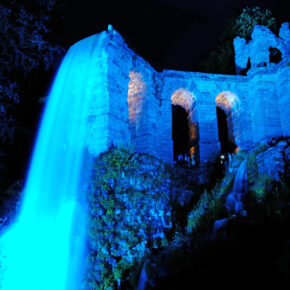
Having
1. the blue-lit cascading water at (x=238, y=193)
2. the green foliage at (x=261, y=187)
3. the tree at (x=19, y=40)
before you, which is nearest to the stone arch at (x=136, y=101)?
the tree at (x=19, y=40)

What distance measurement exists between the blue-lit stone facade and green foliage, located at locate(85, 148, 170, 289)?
119 inches

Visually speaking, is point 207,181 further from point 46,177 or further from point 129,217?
point 46,177

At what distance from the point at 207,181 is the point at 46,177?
6.78 metres

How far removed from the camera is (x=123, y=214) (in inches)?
373

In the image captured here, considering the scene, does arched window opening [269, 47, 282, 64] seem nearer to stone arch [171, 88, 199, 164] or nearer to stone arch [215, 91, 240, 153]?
stone arch [215, 91, 240, 153]

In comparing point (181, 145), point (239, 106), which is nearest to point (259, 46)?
point (239, 106)

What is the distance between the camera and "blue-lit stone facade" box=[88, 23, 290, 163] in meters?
15.1

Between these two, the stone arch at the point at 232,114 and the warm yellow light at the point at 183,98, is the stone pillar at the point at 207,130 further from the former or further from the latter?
the stone arch at the point at 232,114

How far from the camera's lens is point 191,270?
5934 millimetres

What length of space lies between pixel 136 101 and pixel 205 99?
443 cm

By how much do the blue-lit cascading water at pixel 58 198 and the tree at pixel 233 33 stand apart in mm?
14887

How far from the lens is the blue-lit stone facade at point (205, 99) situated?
1505 cm

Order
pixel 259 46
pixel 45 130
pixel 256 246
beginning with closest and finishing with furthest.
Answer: pixel 256 246 < pixel 45 130 < pixel 259 46

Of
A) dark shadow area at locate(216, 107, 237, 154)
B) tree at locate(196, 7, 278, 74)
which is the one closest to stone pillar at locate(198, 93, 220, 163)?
dark shadow area at locate(216, 107, 237, 154)
